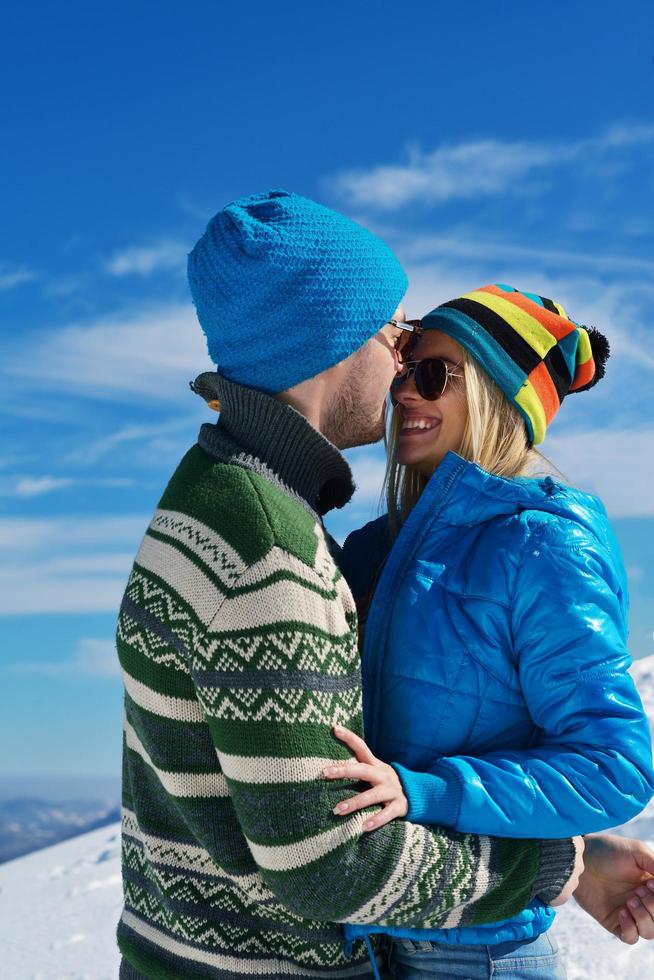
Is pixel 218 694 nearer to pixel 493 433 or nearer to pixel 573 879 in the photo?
pixel 573 879

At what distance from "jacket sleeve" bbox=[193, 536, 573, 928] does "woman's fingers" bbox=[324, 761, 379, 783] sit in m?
0.02

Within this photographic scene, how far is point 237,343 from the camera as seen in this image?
230 centimetres

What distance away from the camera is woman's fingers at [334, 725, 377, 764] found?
1979 millimetres

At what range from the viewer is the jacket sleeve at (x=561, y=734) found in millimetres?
2080

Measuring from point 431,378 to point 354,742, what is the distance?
1151 mm

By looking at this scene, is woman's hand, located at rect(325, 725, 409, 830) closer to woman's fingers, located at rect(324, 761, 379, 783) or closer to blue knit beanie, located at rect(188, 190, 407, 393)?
woman's fingers, located at rect(324, 761, 379, 783)

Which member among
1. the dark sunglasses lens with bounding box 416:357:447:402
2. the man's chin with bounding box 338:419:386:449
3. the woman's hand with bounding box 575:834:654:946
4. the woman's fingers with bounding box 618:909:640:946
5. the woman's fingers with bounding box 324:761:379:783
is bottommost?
the woman's fingers with bounding box 618:909:640:946

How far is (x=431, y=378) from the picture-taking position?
2760 mm

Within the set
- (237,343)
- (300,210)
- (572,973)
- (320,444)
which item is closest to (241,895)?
(320,444)

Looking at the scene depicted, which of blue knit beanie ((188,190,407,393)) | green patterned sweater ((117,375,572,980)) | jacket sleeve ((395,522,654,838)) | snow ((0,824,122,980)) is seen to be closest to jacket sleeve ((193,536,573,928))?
green patterned sweater ((117,375,572,980))

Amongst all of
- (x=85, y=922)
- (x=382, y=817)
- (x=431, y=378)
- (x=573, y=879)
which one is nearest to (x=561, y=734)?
(x=573, y=879)

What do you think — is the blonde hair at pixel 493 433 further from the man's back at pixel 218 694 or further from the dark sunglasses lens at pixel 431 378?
the man's back at pixel 218 694

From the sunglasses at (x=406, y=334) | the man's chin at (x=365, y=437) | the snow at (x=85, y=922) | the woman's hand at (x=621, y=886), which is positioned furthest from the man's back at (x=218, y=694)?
the snow at (x=85, y=922)

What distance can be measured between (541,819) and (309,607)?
692 mm
